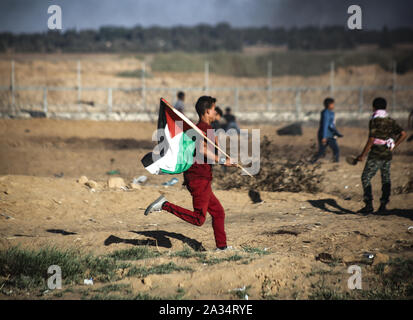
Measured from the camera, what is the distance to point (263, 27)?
79.6m

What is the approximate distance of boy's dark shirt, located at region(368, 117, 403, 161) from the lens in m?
7.55

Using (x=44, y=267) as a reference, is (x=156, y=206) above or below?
above

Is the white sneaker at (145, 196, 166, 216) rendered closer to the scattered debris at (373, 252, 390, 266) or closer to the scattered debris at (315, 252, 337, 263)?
the scattered debris at (315, 252, 337, 263)

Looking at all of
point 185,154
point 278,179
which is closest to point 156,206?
point 185,154

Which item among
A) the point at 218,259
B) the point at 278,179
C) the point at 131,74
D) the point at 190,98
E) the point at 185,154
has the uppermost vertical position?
the point at 131,74

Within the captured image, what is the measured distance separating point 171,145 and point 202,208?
813mm

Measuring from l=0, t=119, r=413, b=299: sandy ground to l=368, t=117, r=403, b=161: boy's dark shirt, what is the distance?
939 millimetres

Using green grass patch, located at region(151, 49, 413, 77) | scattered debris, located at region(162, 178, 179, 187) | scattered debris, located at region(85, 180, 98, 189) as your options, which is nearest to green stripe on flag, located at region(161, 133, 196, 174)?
scattered debris, located at region(85, 180, 98, 189)

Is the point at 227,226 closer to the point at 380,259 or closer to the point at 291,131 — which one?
the point at 380,259

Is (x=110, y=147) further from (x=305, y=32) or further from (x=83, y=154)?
(x=305, y=32)

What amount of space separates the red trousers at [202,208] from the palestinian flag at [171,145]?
27 centimetres

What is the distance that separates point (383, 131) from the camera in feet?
24.8

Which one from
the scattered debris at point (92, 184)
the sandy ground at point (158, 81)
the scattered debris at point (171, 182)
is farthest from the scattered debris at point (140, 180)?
the sandy ground at point (158, 81)

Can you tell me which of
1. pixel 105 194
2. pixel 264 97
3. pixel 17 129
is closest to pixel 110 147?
pixel 17 129
